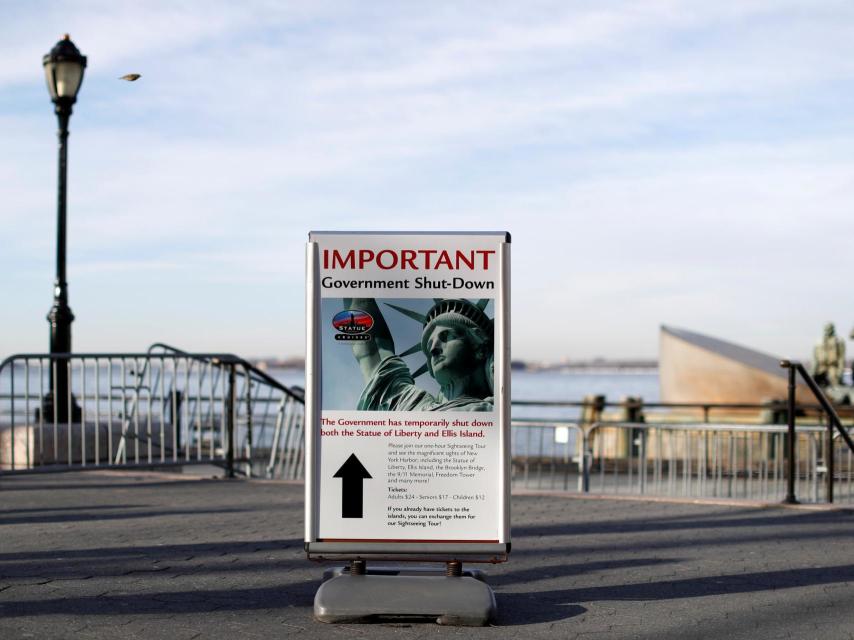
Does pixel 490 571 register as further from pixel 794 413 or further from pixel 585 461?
pixel 585 461

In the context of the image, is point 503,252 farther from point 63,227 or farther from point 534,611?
point 63,227

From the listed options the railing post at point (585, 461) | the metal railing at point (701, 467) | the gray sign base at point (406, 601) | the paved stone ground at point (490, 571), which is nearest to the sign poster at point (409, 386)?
the gray sign base at point (406, 601)

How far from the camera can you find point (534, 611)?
6121 mm

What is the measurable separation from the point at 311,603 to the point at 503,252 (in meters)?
2.11

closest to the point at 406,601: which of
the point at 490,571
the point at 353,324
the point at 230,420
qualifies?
the point at 353,324

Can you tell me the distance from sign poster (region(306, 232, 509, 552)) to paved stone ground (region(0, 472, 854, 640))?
22.3 inches

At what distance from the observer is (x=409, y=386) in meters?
5.86

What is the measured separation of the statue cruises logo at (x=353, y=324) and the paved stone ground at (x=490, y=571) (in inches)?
56.0

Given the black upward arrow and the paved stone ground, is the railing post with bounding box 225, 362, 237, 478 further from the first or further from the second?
the black upward arrow

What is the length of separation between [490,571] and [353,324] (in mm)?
2229

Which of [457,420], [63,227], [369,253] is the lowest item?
[457,420]

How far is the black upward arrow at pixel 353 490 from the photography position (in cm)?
589

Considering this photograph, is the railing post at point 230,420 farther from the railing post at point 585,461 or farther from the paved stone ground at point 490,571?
the railing post at point 585,461

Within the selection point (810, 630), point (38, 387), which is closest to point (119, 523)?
point (38, 387)
